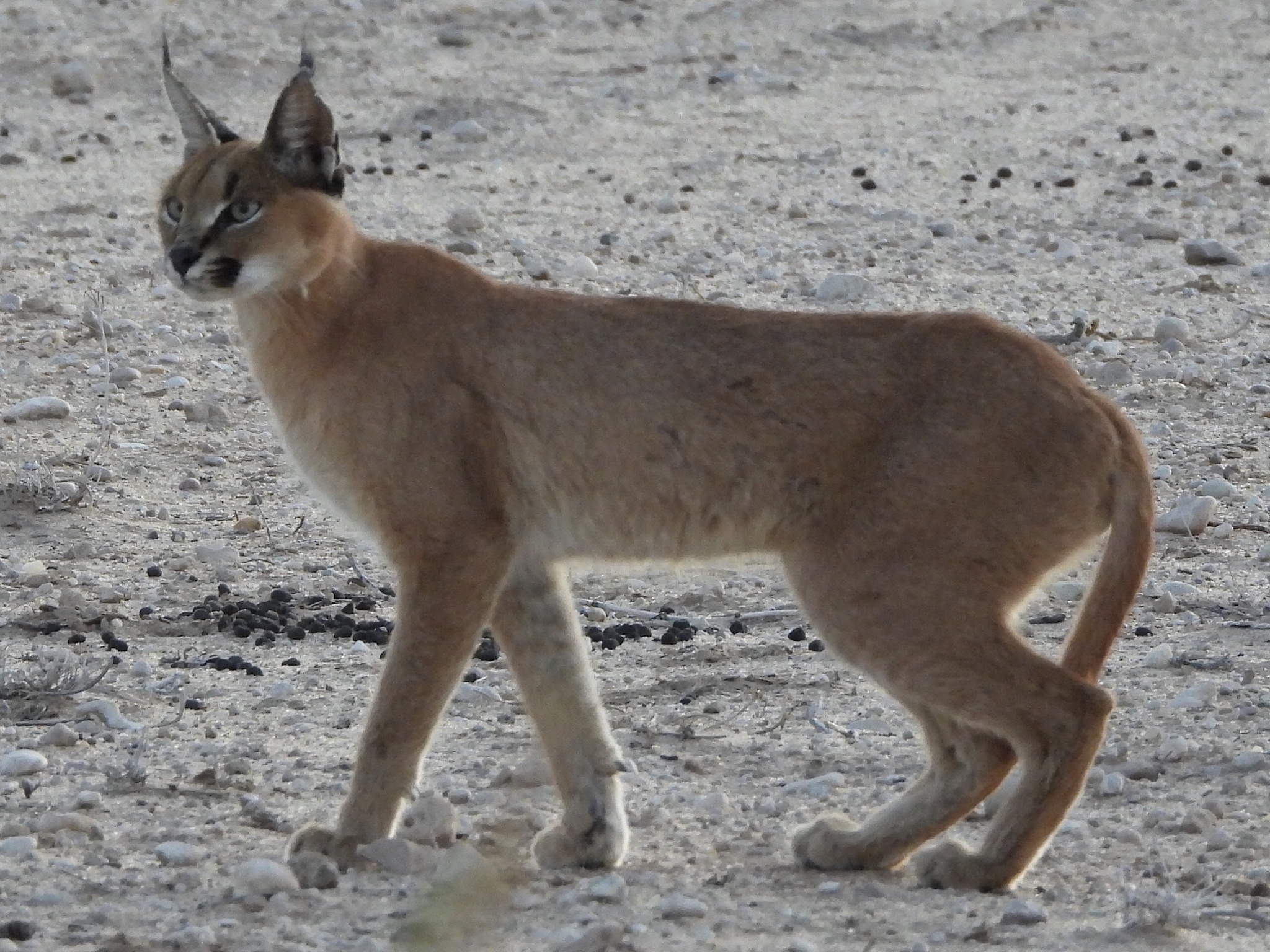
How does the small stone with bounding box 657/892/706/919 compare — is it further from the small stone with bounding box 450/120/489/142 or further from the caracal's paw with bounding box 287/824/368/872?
the small stone with bounding box 450/120/489/142

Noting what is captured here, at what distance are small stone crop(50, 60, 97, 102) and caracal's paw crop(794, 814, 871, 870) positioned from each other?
9017 mm

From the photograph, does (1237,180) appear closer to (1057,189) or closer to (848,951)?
(1057,189)

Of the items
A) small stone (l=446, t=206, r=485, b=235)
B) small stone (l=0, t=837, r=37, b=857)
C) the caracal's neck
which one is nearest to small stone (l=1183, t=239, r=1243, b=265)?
small stone (l=446, t=206, r=485, b=235)

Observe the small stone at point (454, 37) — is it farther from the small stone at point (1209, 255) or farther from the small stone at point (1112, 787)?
the small stone at point (1112, 787)

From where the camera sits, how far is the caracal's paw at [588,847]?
4.81 m

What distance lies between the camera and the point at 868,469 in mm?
4684

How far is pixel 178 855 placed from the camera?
4.56 m

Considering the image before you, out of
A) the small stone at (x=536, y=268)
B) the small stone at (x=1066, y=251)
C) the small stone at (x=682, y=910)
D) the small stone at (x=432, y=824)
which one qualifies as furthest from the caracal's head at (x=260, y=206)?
the small stone at (x=1066, y=251)

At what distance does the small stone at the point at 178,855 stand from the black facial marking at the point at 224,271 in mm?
1234

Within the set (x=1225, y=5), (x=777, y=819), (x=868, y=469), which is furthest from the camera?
(x=1225, y=5)

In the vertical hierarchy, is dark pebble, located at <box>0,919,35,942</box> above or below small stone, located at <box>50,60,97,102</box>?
below

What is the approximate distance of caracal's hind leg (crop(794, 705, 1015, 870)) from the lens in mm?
4773

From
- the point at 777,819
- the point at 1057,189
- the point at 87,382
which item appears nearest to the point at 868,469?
the point at 777,819

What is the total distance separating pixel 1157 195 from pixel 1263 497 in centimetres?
418
